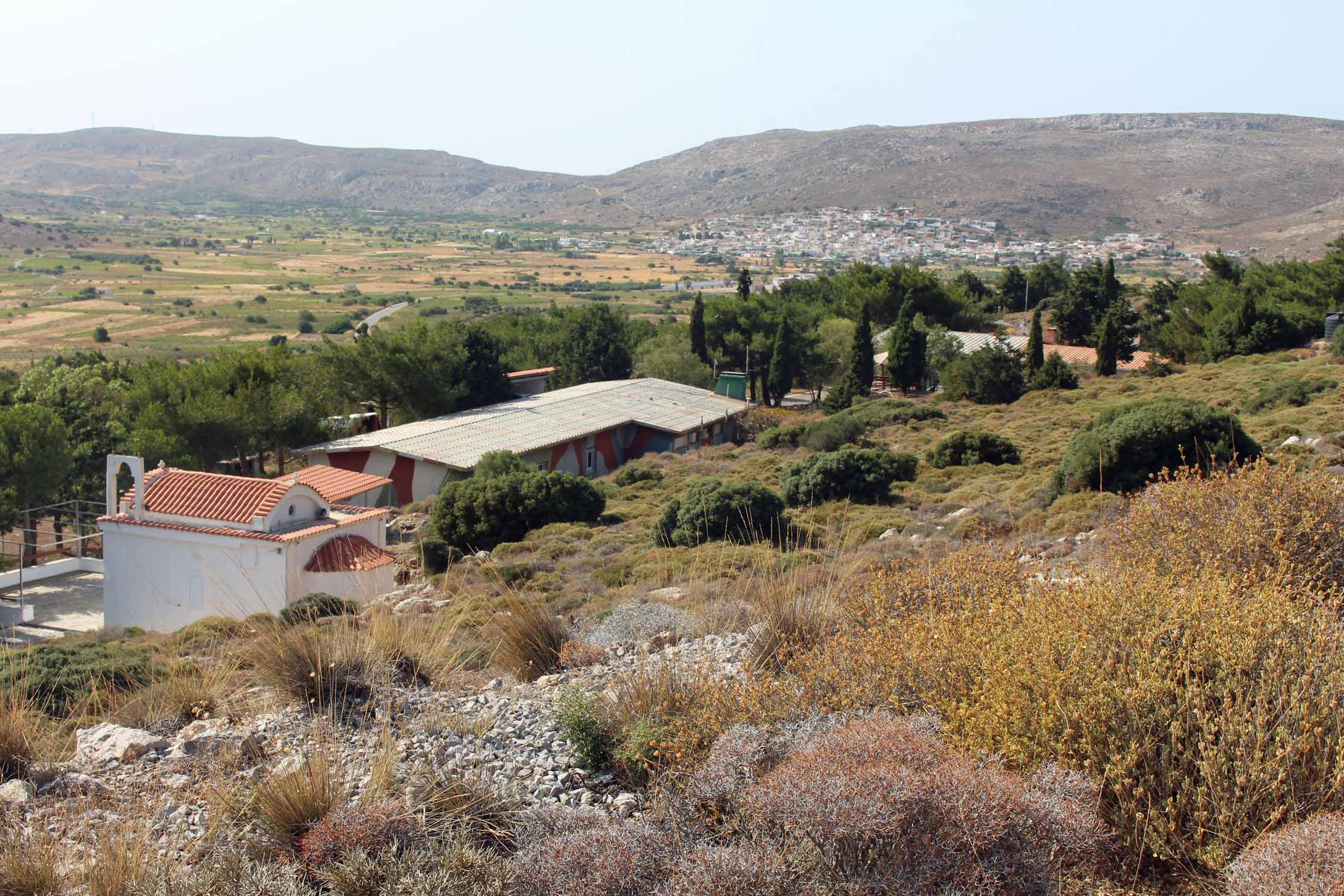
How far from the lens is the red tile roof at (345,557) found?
52.3 feet

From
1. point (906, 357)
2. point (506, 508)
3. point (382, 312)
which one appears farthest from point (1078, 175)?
point (506, 508)

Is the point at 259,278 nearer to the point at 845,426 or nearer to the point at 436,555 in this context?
the point at 845,426

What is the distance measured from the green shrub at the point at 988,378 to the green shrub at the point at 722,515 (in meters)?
21.6

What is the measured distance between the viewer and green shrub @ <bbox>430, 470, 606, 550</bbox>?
67.9 ft

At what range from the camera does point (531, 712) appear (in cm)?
574

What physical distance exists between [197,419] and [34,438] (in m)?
4.87

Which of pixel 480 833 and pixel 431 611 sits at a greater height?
pixel 480 833

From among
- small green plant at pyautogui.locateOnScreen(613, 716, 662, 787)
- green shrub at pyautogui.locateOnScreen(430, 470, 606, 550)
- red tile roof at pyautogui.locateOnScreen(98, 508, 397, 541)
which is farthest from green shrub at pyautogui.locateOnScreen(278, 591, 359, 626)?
green shrub at pyautogui.locateOnScreen(430, 470, 606, 550)

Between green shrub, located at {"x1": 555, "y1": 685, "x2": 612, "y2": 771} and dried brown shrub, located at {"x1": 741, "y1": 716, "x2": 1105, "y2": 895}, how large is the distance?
1.57 m

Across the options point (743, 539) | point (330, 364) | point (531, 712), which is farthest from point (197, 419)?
point (531, 712)

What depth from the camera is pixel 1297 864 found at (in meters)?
3.19

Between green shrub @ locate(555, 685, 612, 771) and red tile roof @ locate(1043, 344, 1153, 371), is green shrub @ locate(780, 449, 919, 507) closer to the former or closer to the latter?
green shrub @ locate(555, 685, 612, 771)

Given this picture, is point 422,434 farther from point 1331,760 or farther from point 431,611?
point 1331,760

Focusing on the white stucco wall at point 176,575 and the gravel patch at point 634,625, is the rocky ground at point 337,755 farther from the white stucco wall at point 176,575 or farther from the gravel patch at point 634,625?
the white stucco wall at point 176,575
